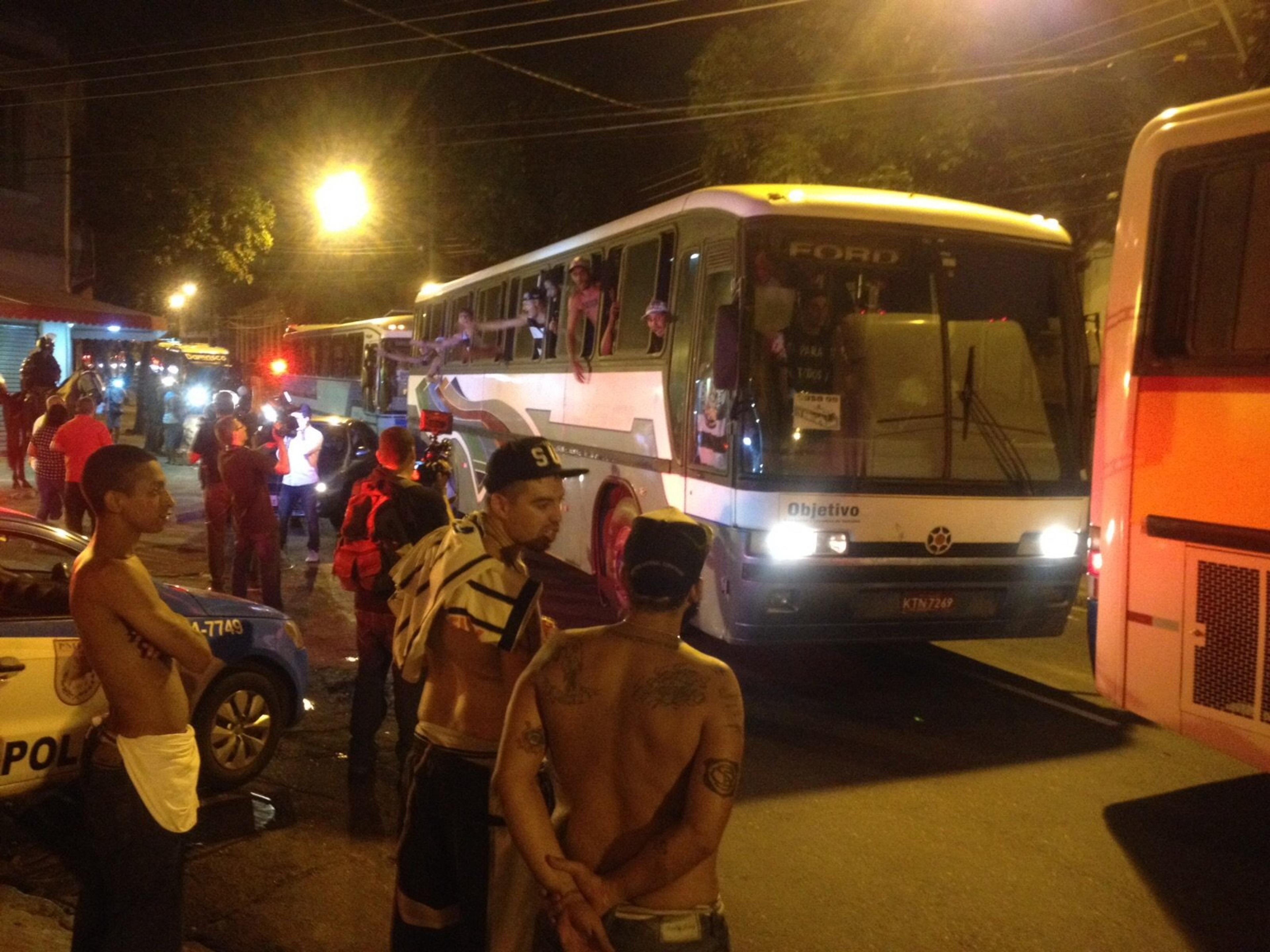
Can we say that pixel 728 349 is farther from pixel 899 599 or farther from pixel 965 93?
pixel 965 93

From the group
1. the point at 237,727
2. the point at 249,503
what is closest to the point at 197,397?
the point at 249,503

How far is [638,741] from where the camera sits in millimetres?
2330

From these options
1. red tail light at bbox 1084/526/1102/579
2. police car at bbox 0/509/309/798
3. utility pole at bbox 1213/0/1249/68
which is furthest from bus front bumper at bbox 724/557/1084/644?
utility pole at bbox 1213/0/1249/68

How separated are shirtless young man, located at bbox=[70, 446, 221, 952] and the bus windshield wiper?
5.45 metres

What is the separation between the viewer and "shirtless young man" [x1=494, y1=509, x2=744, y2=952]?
7.61ft

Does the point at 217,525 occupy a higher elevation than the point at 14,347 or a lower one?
lower

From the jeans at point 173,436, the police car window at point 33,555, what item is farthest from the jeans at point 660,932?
the jeans at point 173,436

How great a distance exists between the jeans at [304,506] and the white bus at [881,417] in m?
5.65

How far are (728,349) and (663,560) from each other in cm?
490

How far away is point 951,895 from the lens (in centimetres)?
477

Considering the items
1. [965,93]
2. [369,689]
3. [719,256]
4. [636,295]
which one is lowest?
[369,689]

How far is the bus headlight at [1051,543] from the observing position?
24.7 feet

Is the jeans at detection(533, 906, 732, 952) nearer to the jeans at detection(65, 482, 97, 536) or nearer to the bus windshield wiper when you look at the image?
the bus windshield wiper

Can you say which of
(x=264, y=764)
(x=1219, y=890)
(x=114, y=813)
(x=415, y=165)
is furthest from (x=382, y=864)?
(x=415, y=165)
